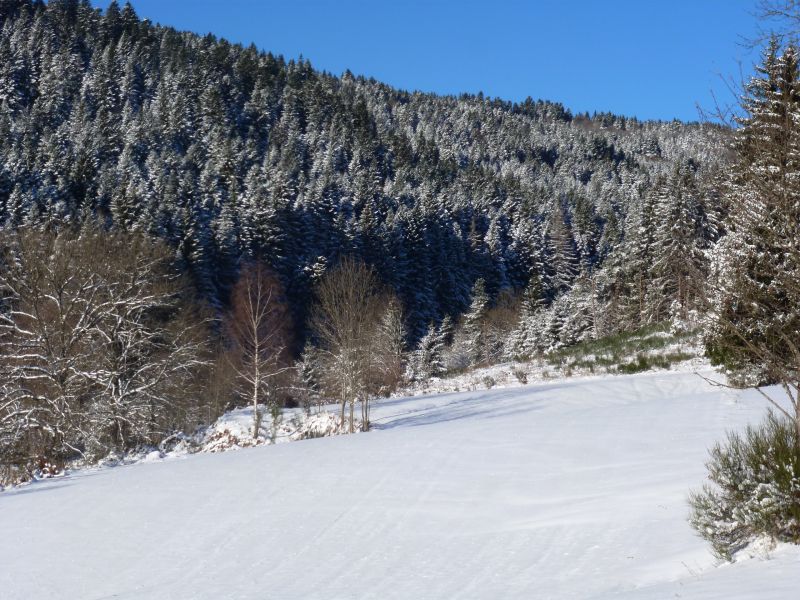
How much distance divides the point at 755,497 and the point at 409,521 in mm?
5274

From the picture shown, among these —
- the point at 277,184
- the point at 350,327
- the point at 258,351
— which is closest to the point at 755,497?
the point at 350,327

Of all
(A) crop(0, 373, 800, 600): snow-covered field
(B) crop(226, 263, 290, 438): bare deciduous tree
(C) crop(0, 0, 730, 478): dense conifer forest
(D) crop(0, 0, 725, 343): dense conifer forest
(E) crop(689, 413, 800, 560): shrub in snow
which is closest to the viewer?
(E) crop(689, 413, 800, 560): shrub in snow

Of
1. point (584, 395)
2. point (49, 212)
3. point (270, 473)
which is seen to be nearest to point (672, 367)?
point (584, 395)

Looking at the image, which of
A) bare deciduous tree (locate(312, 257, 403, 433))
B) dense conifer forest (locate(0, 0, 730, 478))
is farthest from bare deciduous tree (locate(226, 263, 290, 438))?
bare deciduous tree (locate(312, 257, 403, 433))

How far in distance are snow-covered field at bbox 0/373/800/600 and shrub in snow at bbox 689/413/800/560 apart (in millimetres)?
254

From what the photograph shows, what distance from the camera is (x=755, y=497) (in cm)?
556

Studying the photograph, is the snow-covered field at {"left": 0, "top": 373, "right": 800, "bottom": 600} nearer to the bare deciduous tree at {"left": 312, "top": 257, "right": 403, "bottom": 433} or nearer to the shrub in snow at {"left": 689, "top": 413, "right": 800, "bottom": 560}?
the shrub in snow at {"left": 689, "top": 413, "right": 800, "bottom": 560}

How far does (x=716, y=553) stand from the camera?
5.86 m

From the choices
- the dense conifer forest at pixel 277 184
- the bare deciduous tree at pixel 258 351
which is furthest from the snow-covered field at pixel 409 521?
the dense conifer forest at pixel 277 184

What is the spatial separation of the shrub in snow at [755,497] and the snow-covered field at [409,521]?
0.25m

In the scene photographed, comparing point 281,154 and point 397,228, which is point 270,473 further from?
point 281,154

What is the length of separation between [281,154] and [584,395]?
99.8 meters

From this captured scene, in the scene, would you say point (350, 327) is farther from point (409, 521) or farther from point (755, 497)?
point (755, 497)

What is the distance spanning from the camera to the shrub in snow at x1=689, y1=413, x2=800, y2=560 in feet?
17.7
